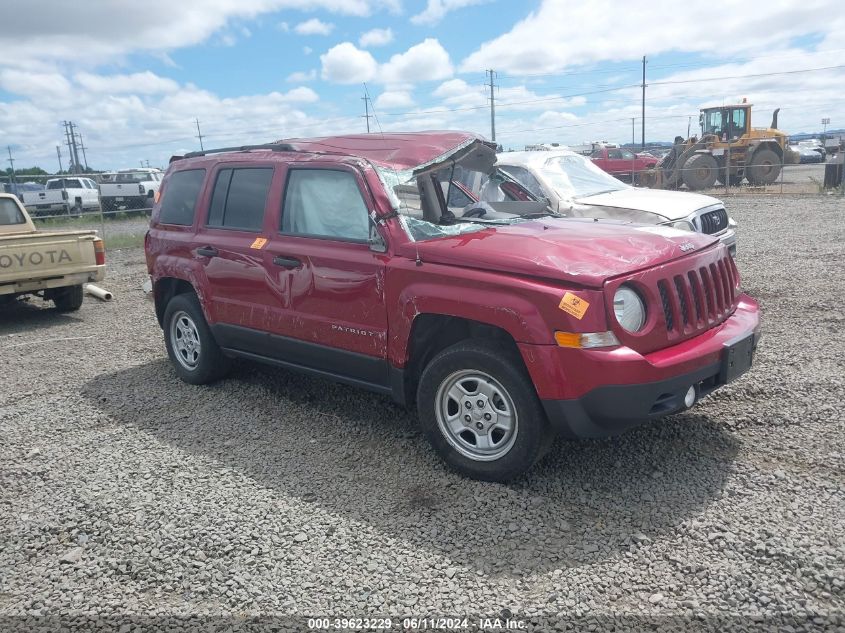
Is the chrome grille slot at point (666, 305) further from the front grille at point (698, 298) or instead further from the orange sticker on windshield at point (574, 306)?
the orange sticker on windshield at point (574, 306)

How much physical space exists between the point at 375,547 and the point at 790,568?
187 cm

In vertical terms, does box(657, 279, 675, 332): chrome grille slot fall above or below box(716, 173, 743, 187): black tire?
above

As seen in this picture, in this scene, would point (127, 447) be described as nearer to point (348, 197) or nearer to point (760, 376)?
point (348, 197)

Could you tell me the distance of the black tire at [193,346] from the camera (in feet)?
19.4

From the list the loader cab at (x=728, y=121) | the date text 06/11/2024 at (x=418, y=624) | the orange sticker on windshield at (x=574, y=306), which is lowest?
the date text 06/11/2024 at (x=418, y=624)

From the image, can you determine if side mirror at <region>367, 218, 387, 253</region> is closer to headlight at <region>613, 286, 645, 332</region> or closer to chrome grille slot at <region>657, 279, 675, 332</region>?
headlight at <region>613, 286, 645, 332</region>

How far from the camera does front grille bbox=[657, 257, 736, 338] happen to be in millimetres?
3807

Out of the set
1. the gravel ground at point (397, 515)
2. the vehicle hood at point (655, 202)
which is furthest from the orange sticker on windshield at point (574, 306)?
the vehicle hood at point (655, 202)

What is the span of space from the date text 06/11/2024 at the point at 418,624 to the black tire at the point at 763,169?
2648cm

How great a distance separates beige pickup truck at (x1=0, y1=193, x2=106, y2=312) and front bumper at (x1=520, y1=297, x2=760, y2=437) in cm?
766

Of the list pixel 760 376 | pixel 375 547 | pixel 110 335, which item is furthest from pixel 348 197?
pixel 110 335

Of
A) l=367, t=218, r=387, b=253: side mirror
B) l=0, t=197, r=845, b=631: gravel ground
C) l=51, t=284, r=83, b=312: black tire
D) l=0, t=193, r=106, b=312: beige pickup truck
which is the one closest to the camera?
l=0, t=197, r=845, b=631: gravel ground

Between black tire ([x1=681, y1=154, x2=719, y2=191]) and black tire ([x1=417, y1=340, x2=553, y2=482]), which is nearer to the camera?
black tire ([x1=417, y1=340, x2=553, y2=482])

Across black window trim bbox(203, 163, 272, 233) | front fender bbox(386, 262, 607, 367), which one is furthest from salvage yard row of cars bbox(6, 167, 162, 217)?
front fender bbox(386, 262, 607, 367)
